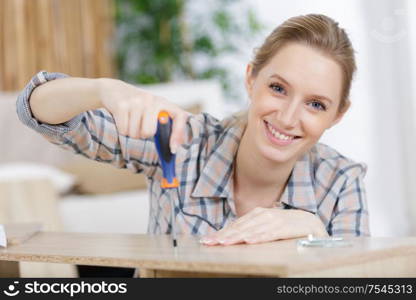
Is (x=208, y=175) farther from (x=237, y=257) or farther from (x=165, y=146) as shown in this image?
(x=237, y=257)

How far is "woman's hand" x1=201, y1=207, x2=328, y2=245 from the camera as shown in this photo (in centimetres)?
119

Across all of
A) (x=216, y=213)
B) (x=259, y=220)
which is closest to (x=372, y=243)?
(x=259, y=220)

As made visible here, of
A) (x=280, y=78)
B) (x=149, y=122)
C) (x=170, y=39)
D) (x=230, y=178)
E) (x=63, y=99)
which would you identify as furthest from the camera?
(x=170, y=39)

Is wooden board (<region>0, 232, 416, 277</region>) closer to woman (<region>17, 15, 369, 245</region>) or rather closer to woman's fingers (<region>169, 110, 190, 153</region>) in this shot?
woman's fingers (<region>169, 110, 190, 153</region>)

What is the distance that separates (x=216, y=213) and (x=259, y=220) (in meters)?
0.36

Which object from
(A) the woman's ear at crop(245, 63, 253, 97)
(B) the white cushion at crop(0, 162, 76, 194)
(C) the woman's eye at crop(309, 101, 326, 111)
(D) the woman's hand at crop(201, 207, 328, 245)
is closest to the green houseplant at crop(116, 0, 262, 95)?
(B) the white cushion at crop(0, 162, 76, 194)

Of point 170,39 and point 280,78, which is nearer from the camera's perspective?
point 280,78

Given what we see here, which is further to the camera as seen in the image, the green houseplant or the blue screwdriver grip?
the green houseplant

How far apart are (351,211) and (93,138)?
0.54 metres

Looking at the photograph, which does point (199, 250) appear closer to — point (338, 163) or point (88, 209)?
point (338, 163)

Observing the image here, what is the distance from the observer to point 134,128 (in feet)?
3.77

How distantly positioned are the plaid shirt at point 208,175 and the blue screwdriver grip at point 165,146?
13.5 inches

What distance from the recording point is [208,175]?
162 cm

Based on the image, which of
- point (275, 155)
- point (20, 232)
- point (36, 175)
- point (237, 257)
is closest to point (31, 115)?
point (20, 232)
